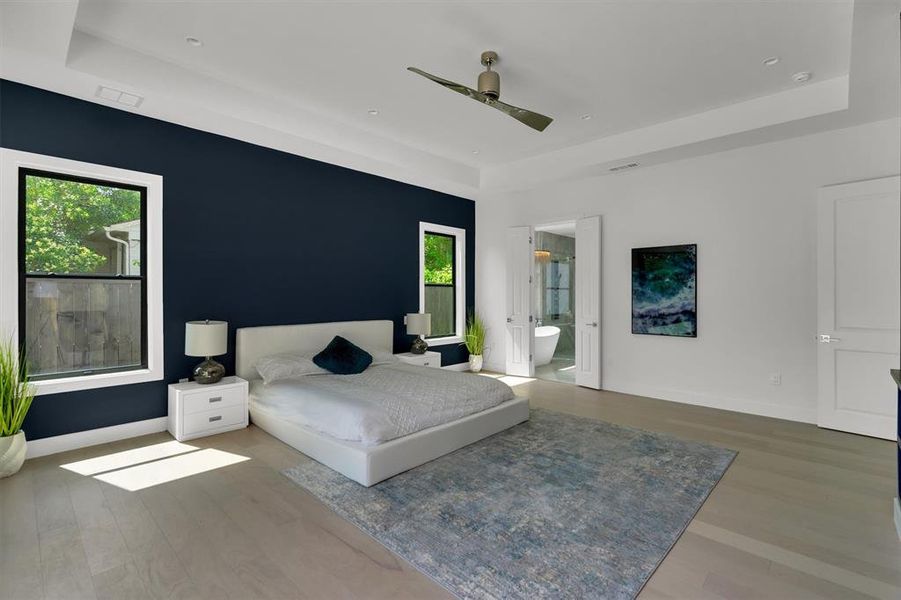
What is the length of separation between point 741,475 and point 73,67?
5.48 meters

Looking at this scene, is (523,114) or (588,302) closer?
(523,114)

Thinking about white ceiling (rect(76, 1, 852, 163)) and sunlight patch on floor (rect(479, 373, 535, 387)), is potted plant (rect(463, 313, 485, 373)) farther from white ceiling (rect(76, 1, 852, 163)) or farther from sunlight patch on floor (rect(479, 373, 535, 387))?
white ceiling (rect(76, 1, 852, 163))

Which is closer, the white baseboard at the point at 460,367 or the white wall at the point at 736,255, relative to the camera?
the white wall at the point at 736,255

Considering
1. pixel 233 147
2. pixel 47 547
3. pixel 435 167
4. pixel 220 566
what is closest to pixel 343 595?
pixel 220 566

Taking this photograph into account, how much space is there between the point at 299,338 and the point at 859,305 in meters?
5.42

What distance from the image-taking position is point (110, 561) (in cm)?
210

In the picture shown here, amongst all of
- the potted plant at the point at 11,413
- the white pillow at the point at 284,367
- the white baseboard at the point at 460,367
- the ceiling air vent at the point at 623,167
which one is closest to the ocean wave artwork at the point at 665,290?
the ceiling air vent at the point at 623,167

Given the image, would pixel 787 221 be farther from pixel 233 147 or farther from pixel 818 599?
pixel 233 147

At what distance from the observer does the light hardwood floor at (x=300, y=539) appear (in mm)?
1938

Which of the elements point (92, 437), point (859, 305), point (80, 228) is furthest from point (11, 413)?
point (859, 305)

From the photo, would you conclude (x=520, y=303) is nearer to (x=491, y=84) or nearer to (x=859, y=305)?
(x=859, y=305)

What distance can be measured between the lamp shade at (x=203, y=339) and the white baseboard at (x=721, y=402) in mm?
4585

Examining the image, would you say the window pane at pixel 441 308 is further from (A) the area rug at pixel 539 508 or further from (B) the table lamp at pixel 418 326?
(A) the area rug at pixel 539 508

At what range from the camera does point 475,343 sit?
23.0ft
